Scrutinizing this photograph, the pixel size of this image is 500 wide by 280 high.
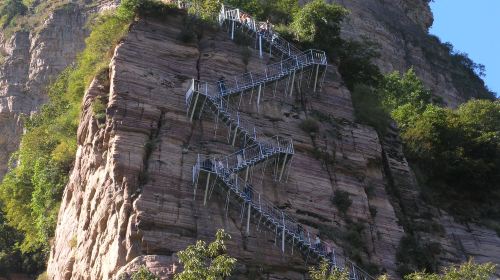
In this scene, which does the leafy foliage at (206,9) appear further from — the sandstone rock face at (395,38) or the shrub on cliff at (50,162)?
the sandstone rock face at (395,38)

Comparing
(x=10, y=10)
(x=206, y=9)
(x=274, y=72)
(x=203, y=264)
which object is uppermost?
(x=10, y=10)

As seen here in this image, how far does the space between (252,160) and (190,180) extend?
8.49 ft

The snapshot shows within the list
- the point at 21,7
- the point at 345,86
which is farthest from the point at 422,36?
the point at 345,86

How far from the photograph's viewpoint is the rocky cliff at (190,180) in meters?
30.1

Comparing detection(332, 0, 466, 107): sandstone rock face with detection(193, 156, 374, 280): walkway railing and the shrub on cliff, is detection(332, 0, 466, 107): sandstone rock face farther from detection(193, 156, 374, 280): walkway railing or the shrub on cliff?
detection(193, 156, 374, 280): walkway railing

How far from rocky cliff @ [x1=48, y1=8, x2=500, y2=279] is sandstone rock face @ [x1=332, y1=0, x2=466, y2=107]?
30.1m

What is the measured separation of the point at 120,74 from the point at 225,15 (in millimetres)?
7550

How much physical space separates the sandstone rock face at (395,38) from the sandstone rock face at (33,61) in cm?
1804

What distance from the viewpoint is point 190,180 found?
31641 mm

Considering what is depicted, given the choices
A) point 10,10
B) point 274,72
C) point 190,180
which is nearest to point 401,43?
point 10,10

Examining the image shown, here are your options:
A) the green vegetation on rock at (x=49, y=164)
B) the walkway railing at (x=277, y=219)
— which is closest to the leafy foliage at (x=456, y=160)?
the walkway railing at (x=277, y=219)

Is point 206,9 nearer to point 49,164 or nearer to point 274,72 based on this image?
point 274,72

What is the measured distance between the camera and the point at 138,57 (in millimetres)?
36469

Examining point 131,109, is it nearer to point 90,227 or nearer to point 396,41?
point 90,227
